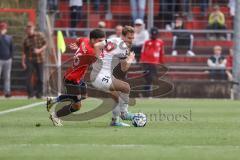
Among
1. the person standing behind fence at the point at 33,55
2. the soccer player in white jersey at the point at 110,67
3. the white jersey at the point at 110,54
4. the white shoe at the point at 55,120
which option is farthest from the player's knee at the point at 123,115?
the person standing behind fence at the point at 33,55

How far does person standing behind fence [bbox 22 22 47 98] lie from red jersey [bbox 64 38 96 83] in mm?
9844

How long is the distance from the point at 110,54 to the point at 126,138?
103 inches

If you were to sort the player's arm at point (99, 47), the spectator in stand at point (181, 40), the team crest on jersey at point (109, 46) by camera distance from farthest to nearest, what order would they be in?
the spectator in stand at point (181, 40) → the team crest on jersey at point (109, 46) → the player's arm at point (99, 47)

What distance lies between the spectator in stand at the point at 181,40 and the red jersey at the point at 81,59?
1209cm

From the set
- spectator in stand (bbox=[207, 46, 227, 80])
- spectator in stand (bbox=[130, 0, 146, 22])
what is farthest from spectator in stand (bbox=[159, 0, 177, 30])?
spectator in stand (bbox=[207, 46, 227, 80])

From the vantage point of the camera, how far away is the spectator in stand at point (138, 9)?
27.0 metres

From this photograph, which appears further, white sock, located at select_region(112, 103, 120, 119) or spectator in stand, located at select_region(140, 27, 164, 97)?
spectator in stand, located at select_region(140, 27, 164, 97)

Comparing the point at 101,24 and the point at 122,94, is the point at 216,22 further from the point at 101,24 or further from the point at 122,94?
the point at 122,94

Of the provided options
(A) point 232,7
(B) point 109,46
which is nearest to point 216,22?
(A) point 232,7

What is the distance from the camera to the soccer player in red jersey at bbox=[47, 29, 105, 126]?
1448 cm

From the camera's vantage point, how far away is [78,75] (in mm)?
14852

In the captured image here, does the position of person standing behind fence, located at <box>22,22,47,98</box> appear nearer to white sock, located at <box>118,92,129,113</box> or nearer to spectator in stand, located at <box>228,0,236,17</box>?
spectator in stand, located at <box>228,0,236,17</box>

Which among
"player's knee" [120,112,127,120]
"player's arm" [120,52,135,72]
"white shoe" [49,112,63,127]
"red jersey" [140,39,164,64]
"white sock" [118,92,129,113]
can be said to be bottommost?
"red jersey" [140,39,164,64]

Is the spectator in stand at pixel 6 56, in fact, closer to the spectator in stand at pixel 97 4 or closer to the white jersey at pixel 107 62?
the spectator in stand at pixel 97 4
